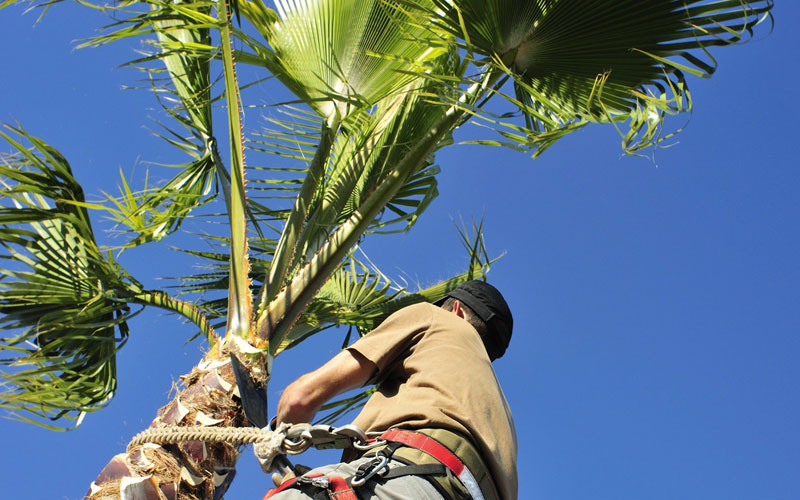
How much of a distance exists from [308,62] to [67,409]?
2142 millimetres

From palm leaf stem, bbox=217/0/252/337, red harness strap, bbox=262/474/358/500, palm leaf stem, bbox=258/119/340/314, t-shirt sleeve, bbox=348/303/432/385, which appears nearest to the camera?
red harness strap, bbox=262/474/358/500

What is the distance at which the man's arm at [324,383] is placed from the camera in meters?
1.88

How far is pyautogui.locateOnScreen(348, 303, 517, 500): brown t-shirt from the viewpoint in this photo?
1.78m

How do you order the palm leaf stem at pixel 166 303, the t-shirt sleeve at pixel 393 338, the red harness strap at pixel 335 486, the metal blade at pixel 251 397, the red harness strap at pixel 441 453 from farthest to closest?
1. the palm leaf stem at pixel 166 303
2. the metal blade at pixel 251 397
3. the t-shirt sleeve at pixel 393 338
4. the red harness strap at pixel 441 453
5. the red harness strap at pixel 335 486

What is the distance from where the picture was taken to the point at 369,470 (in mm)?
1635

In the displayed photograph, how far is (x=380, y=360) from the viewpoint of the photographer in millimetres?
1889

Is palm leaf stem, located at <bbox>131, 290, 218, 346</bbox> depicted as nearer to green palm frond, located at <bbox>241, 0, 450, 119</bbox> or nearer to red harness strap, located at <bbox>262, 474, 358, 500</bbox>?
green palm frond, located at <bbox>241, 0, 450, 119</bbox>

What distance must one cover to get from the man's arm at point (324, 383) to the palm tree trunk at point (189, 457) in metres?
0.46

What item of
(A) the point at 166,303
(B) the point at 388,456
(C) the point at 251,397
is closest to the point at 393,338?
(B) the point at 388,456

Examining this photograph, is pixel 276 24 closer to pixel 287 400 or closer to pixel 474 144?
pixel 474 144

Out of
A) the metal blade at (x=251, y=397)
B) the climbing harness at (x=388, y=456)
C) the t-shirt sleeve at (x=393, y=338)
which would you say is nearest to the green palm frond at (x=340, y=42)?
the metal blade at (x=251, y=397)

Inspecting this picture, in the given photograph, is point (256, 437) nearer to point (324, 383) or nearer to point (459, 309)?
point (324, 383)

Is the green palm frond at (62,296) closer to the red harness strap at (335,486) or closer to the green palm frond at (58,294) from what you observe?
the green palm frond at (58,294)

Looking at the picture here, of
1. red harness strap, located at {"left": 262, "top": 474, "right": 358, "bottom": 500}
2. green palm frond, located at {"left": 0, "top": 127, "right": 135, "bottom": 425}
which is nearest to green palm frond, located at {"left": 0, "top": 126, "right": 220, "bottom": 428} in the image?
green palm frond, located at {"left": 0, "top": 127, "right": 135, "bottom": 425}
